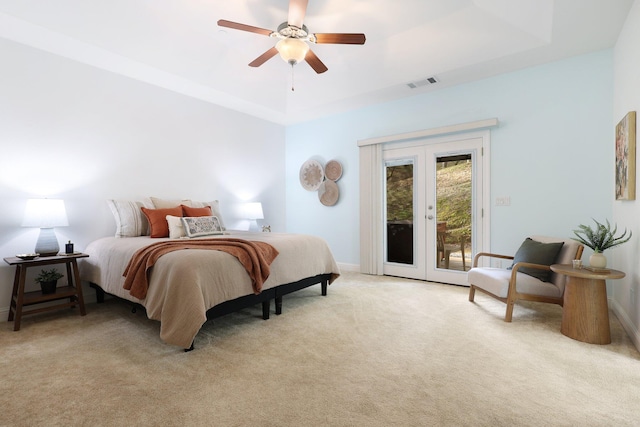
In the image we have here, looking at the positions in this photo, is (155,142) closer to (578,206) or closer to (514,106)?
(514,106)

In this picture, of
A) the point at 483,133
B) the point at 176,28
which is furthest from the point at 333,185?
the point at 176,28

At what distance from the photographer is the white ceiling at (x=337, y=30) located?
9.92 feet

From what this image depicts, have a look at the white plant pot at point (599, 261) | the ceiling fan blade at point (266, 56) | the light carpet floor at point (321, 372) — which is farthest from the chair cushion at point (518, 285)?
the ceiling fan blade at point (266, 56)

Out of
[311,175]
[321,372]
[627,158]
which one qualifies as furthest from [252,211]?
[627,158]

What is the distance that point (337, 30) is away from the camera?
3619 millimetres

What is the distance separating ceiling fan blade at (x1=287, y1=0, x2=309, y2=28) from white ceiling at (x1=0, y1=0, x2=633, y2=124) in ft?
2.12

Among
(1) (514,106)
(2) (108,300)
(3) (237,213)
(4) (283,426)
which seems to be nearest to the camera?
(4) (283,426)

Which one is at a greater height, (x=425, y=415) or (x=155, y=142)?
(x=155, y=142)

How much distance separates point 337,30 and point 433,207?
2607mm

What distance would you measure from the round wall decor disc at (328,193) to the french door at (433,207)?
917mm

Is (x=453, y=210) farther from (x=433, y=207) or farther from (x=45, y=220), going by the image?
(x=45, y=220)

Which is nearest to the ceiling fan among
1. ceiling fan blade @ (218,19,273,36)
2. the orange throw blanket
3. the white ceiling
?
ceiling fan blade @ (218,19,273,36)

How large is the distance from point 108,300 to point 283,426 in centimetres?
310

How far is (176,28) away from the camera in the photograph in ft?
11.6
